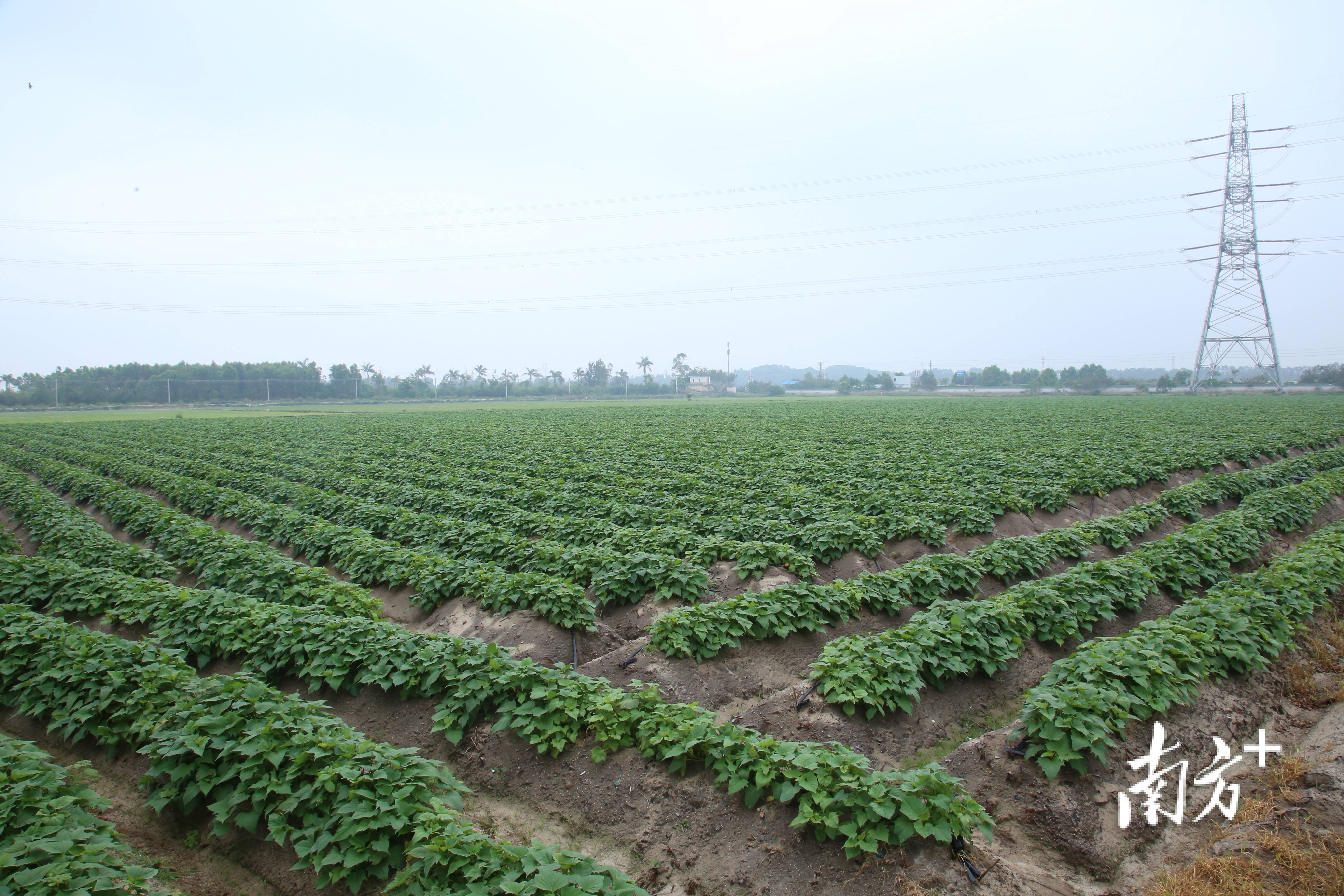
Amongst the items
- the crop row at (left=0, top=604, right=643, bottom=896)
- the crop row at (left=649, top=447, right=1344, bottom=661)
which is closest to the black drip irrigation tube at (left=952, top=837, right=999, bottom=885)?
the crop row at (left=0, top=604, right=643, bottom=896)

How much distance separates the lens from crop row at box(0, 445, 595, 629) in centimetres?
855

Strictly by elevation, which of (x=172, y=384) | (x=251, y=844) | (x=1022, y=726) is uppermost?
(x=172, y=384)

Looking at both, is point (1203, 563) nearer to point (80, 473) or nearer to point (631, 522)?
point (631, 522)

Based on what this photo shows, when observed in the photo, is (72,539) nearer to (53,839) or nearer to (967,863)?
(53,839)

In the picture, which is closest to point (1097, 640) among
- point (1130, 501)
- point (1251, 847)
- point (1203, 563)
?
point (1251, 847)

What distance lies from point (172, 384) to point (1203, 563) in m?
102

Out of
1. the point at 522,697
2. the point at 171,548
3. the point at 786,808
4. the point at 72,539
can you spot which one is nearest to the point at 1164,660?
the point at 786,808

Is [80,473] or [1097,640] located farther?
[80,473]

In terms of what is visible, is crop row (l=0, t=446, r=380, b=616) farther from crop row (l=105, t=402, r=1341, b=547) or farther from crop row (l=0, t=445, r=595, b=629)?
crop row (l=105, t=402, r=1341, b=547)

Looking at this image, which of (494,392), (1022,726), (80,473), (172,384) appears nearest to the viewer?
(1022,726)

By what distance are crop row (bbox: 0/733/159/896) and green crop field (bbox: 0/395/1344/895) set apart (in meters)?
0.04

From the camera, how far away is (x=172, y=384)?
8181 centimetres

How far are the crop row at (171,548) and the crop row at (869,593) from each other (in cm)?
414

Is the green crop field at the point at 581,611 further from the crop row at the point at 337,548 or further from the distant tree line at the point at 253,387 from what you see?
the distant tree line at the point at 253,387
